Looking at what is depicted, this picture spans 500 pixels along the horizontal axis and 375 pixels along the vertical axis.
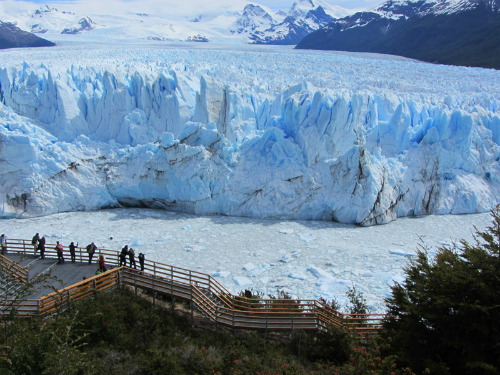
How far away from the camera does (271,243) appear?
1192cm

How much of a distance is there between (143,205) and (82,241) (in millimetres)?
3427

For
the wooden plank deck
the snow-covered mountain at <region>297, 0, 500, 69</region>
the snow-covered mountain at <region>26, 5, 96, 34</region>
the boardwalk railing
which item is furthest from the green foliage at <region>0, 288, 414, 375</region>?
the snow-covered mountain at <region>26, 5, 96, 34</region>

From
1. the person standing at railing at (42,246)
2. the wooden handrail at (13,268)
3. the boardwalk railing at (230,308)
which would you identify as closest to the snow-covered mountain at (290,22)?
the person standing at railing at (42,246)

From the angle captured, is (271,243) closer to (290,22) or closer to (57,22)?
(57,22)

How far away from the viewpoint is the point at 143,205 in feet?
49.1

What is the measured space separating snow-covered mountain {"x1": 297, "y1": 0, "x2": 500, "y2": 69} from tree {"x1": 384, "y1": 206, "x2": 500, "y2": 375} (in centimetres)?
3941

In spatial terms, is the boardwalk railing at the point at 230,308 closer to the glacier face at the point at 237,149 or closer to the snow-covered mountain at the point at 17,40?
the glacier face at the point at 237,149

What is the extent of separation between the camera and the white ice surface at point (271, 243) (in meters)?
9.85

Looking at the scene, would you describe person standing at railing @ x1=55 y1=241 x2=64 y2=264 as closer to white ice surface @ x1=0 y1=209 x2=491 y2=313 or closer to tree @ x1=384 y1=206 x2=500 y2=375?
white ice surface @ x1=0 y1=209 x2=491 y2=313

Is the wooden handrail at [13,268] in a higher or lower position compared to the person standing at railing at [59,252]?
higher

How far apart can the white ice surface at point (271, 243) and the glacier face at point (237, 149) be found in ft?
2.16

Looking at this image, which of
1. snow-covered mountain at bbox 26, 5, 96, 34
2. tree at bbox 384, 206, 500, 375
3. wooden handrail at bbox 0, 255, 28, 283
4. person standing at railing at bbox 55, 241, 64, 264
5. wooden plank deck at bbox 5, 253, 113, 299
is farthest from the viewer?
snow-covered mountain at bbox 26, 5, 96, 34

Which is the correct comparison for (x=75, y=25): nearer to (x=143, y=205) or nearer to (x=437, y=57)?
(x=437, y=57)

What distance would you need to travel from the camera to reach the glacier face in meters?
13.8
